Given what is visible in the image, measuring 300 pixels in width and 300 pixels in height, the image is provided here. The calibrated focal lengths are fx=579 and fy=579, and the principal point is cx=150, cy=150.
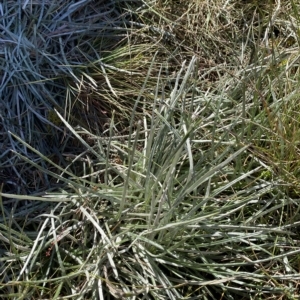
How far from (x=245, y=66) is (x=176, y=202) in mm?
557

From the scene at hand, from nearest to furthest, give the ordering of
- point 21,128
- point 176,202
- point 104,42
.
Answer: point 176,202
point 21,128
point 104,42

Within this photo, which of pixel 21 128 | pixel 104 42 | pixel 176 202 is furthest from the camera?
pixel 104 42

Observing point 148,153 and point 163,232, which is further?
point 148,153

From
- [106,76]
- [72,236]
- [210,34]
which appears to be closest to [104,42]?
[106,76]

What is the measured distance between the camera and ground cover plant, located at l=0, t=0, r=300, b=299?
129 cm

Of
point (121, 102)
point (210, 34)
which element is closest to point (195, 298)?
point (121, 102)

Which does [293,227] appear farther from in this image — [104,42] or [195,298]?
[104,42]

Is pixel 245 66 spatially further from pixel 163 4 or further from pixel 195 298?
pixel 195 298

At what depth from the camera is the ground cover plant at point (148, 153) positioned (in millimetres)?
1288

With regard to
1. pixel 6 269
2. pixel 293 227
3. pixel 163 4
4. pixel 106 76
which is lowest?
pixel 6 269

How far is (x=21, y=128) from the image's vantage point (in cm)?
153

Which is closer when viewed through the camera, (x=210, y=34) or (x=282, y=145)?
(x=282, y=145)

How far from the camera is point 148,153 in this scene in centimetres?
140

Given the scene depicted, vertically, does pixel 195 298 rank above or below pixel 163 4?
below
